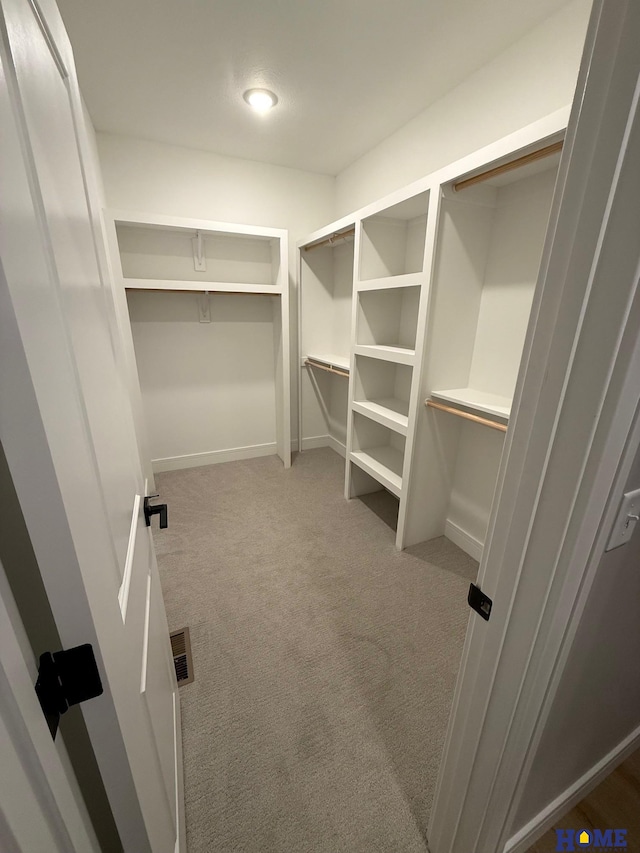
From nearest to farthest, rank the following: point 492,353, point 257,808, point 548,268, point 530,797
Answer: point 548,268, point 530,797, point 257,808, point 492,353

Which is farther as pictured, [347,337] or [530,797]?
[347,337]

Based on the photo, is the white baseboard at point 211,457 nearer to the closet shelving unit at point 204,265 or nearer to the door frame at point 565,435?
the closet shelving unit at point 204,265

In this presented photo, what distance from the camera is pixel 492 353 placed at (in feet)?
6.12

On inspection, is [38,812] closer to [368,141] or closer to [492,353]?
[492,353]

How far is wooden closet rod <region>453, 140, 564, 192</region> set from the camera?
4.10 feet

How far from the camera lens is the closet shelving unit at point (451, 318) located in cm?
158

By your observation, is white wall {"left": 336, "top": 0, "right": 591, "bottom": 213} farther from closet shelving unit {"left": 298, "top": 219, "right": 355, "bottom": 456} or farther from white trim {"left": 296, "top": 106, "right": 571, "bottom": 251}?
closet shelving unit {"left": 298, "top": 219, "right": 355, "bottom": 456}

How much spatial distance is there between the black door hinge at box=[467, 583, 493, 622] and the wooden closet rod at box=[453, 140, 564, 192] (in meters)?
1.56

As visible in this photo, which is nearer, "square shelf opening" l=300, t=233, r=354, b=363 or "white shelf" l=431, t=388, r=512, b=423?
"white shelf" l=431, t=388, r=512, b=423

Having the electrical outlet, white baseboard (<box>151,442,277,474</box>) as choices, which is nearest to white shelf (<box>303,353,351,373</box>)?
white baseboard (<box>151,442,277,474</box>)

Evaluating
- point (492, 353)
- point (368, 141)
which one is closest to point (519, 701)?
point (492, 353)

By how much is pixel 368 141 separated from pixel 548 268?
2758 mm

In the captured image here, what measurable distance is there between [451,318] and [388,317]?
721 mm

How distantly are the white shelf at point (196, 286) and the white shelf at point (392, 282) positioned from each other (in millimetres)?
925
